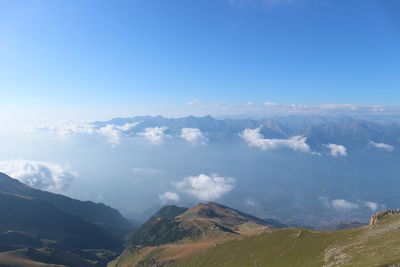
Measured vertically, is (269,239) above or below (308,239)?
below

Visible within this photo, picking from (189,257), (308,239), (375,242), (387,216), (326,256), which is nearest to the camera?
(375,242)

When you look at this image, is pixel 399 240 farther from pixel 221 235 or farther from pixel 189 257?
pixel 221 235

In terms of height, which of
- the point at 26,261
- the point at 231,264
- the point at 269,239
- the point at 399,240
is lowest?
the point at 26,261

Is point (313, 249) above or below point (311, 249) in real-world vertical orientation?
above

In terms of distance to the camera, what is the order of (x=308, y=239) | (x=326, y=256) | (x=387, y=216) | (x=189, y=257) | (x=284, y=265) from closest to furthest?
1. (x=326, y=256)
2. (x=284, y=265)
3. (x=387, y=216)
4. (x=308, y=239)
5. (x=189, y=257)

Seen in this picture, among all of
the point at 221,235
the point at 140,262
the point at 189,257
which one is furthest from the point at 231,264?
the point at 140,262

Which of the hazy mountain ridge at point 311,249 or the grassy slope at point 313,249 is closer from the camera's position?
the grassy slope at point 313,249

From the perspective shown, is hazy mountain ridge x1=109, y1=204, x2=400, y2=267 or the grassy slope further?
hazy mountain ridge x1=109, y1=204, x2=400, y2=267

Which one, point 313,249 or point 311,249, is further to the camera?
point 311,249
